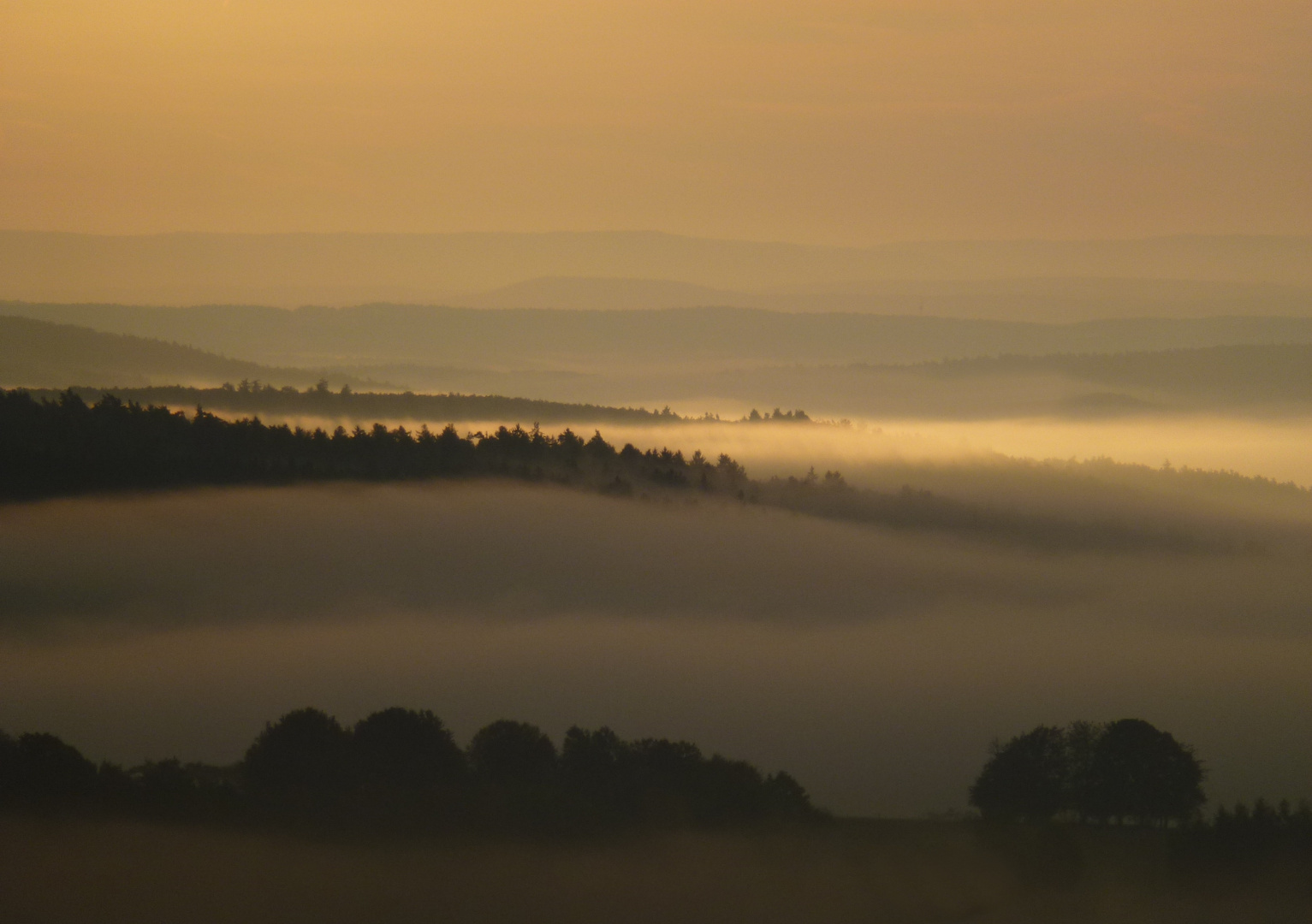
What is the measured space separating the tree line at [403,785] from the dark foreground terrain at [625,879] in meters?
0.73

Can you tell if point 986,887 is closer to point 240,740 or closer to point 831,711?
point 240,740

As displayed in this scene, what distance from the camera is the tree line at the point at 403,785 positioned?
4294cm

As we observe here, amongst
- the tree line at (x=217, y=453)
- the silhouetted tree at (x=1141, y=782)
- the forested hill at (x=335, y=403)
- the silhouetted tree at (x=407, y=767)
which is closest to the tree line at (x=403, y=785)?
the silhouetted tree at (x=407, y=767)

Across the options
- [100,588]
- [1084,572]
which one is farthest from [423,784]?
[1084,572]

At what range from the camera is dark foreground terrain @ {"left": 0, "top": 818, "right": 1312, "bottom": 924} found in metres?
40.8

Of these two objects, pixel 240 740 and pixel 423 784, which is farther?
pixel 240 740

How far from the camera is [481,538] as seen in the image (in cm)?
9494

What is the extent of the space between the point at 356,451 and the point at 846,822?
156ft

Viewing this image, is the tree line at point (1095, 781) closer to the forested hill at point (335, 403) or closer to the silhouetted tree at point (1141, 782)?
the silhouetted tree at point (1141, 782)

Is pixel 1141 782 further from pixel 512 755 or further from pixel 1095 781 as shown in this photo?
pixel 512 755

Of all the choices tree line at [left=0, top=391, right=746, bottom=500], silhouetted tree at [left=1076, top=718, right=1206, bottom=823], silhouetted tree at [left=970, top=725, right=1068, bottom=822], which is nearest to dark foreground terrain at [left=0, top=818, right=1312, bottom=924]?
silhouetted tree at [left=1076, top=718, right=1206, bottom=823]

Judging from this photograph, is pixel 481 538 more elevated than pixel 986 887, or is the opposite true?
pixel 481 538

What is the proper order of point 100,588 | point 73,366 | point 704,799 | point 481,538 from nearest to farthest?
point 704,799 → point 100,588 → point 481,538 → point 73,366

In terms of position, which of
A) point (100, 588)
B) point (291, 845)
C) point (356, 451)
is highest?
point (356, 451)
